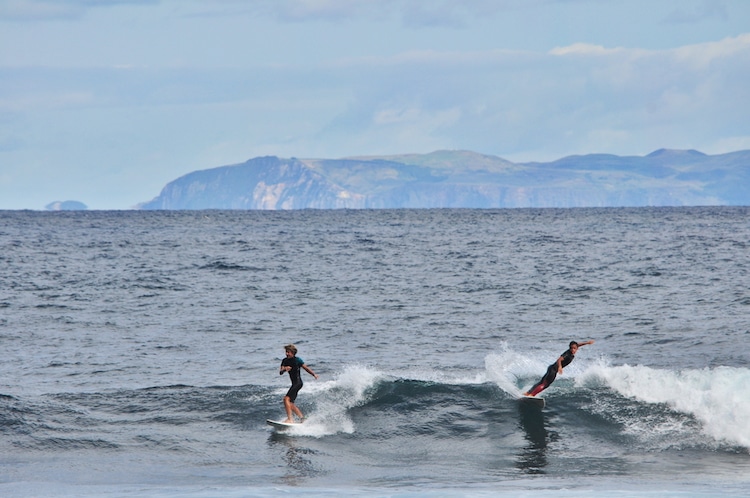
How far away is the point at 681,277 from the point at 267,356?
28.2 meters

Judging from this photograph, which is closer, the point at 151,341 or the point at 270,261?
the point at 151,341

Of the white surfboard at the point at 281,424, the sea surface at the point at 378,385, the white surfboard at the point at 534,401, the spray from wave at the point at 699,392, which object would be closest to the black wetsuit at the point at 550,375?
the white surfboard at the point at 534,401

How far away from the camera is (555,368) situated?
22547 mm

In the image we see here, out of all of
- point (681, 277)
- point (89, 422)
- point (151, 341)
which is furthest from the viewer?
point (681, 277)

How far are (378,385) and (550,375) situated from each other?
4441 mm

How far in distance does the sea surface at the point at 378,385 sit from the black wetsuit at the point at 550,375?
0.60m

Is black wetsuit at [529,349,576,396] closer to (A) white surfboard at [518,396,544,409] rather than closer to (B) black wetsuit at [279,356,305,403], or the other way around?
(A) white surfboard at [518,396,544,409]

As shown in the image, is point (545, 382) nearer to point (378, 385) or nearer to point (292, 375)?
point (378, 385)

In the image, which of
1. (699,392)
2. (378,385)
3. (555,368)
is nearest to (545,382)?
(555,368)

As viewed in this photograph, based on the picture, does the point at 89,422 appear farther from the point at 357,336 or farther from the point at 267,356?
the point at 357,336

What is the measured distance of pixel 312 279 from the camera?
166ft

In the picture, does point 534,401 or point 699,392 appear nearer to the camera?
point 699,392

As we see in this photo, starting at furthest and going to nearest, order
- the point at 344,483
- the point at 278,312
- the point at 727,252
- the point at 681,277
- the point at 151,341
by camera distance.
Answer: the point at 727,252 < the point at 681,277 < the point at 278,312 < the point at 151,341 < the point at 344,483

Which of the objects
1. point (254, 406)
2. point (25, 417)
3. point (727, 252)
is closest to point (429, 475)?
point (254, 406)
